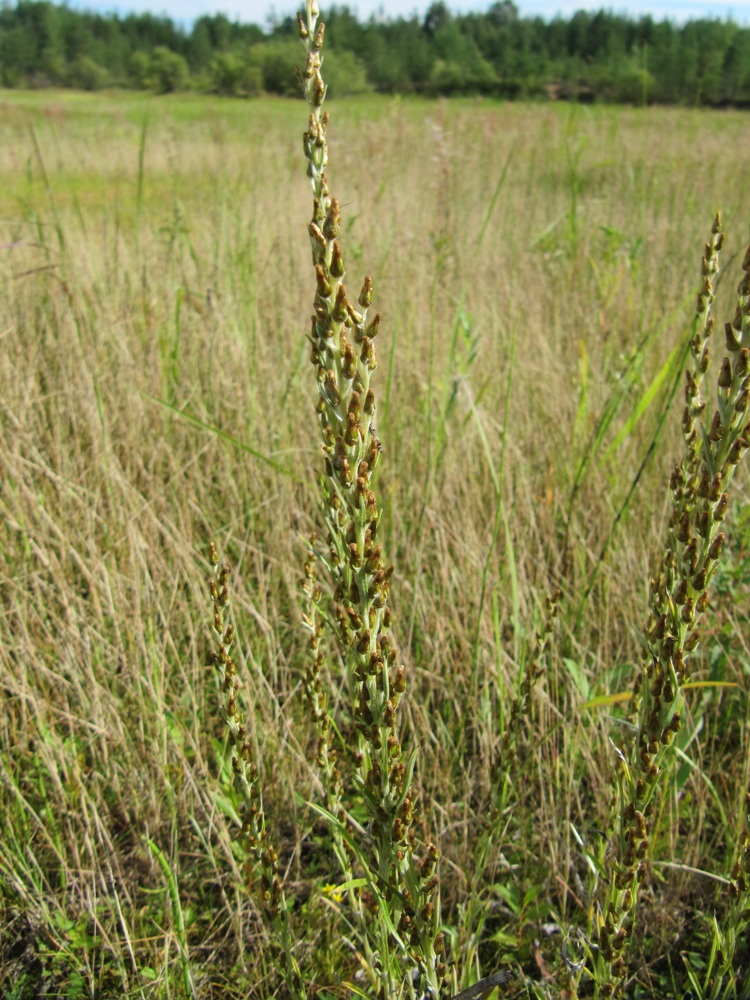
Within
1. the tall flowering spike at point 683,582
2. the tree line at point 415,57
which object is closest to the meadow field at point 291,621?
the tall flowering spike at point 683,582

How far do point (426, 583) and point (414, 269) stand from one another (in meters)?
2.27

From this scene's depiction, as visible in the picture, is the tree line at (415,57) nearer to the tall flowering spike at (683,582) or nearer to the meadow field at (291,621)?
the tall flowering spike at (683,582)

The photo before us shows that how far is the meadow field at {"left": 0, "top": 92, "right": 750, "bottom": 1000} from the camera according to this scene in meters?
1.37

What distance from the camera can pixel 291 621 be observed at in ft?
6.70

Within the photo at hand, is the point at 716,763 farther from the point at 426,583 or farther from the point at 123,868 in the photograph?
the point at 123,868

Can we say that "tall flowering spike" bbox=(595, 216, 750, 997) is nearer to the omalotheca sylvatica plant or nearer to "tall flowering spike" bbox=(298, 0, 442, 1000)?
the omalotheca sylvatica plant

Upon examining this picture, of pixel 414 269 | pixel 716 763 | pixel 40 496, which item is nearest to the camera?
pixel 716 763

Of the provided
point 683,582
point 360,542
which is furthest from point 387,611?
point 683,582

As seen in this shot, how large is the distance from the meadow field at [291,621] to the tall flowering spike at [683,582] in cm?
11

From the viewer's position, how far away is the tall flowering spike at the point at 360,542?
0.58 meters

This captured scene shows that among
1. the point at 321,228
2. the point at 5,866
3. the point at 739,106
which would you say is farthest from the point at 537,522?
the point at 739,106

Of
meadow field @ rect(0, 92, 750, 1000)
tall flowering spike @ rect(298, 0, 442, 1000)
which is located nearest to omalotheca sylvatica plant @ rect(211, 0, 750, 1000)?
tall flowering spike @ rect(298, 0, 442, 1000)

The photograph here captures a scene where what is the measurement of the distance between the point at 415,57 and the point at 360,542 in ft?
116

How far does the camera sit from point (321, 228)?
1.88 ft
